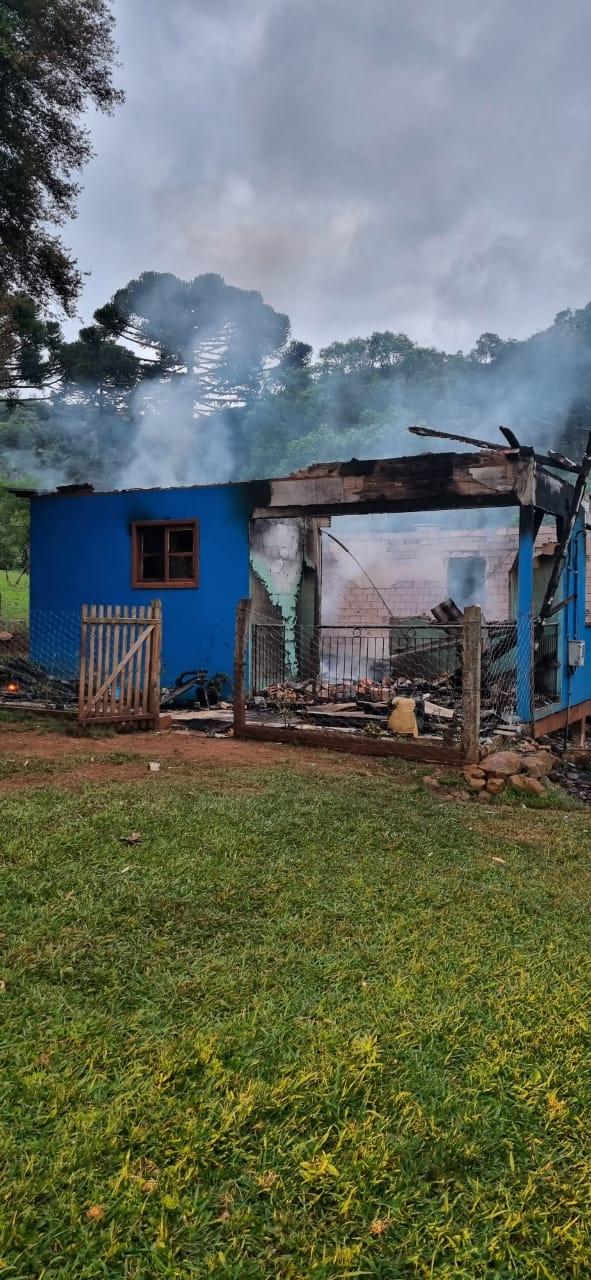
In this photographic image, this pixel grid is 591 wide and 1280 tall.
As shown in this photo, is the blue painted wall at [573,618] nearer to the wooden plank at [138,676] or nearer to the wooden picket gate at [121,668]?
the wooden picket gate at [121,668]

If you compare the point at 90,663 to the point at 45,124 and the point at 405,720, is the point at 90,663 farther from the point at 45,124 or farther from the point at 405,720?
the point at 45,124

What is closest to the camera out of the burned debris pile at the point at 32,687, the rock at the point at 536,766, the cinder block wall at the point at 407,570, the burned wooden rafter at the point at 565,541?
the rock at the point at 536,766

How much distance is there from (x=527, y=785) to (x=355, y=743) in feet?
6.25

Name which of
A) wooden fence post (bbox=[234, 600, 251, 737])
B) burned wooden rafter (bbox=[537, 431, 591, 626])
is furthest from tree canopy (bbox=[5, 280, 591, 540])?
wooden fence post (bbox=[234, 600, 251, 737])

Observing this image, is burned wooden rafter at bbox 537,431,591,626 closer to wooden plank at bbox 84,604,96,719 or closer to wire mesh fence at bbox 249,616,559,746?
wire mesh fence at bbox 249,616,559,746

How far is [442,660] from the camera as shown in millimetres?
12359

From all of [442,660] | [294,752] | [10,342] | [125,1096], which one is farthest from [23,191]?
[125,1096]

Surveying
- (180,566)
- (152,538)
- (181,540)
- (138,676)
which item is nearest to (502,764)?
(138,676)

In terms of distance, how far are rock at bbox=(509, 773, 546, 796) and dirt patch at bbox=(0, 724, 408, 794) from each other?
0.99 m

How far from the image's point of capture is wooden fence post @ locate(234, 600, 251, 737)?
8656 millimetres

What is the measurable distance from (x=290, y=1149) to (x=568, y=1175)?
0.73m

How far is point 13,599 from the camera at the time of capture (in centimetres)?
2194

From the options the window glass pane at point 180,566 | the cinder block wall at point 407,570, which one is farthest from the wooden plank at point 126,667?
the cinder block wall at point 407,570

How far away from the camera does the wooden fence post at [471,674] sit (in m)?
7.03
